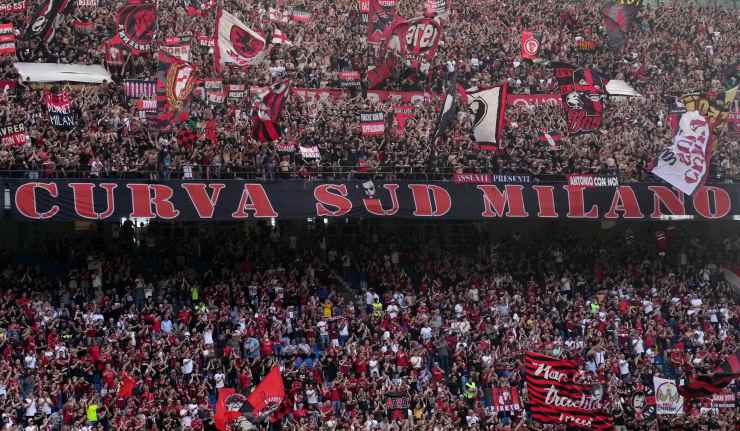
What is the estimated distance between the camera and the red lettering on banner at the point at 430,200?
4103 centimetres

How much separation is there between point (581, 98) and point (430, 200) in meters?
6.38

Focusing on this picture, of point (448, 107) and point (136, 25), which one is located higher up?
point (136, 25)

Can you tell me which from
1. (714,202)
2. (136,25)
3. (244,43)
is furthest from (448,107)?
(714,202)

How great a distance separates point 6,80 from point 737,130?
26160 mm

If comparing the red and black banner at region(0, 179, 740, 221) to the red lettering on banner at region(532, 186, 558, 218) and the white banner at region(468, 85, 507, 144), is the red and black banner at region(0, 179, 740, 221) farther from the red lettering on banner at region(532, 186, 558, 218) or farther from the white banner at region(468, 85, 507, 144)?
the white banner at region(468, 85, 507, 144)

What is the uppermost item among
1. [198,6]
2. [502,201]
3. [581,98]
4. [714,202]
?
[198,6]

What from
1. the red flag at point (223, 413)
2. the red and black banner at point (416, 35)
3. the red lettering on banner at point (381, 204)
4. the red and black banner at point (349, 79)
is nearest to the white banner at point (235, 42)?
the red and black banner at point (416, 35)

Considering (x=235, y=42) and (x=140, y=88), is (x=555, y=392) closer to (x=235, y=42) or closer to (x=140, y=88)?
(x=235, y=42)

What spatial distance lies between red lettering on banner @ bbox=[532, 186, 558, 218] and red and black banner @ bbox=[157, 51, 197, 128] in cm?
1267

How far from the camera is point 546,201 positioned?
4256cm

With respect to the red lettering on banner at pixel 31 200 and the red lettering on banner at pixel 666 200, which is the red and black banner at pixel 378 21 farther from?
the red lettering on banner at pixel 31 200

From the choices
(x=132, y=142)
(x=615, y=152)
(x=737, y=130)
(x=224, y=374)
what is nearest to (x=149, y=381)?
(x=224, y=374)

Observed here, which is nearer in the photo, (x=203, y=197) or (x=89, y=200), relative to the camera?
(x=89, y=200)

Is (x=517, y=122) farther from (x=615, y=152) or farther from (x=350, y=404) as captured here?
(x=350, y=404)
